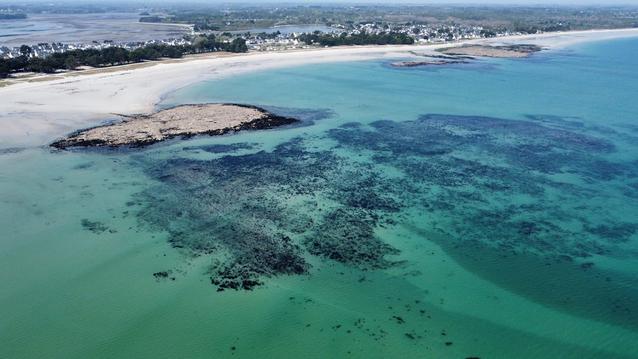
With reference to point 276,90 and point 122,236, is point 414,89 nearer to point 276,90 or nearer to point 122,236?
point 276,90

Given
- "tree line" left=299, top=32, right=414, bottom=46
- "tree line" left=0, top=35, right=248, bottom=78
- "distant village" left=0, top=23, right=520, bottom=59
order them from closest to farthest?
"tree line" left=0, top=35, right=248, bottom=78 < "distant village" left=0, top=23, right=520, bottom=59 < "tree line" left=299, top=32, right=414, bottom=46

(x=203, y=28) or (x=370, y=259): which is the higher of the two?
(x=203, y=28)

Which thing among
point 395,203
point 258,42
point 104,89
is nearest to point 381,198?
point 395,203

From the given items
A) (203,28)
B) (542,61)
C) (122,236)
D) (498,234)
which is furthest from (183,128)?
(203,28)

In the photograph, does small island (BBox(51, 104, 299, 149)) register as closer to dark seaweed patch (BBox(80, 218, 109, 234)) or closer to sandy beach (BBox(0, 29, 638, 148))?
sandy beach (BBox(0, 29, 638, 148))

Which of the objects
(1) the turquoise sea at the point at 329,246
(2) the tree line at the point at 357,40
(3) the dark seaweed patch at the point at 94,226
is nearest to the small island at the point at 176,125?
(1) the turquoise sea at the point at 329,246

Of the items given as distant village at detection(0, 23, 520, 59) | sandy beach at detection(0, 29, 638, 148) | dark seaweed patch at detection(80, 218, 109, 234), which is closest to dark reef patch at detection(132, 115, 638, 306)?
dark seaweed patch at detection(80, 218, 109, 234)

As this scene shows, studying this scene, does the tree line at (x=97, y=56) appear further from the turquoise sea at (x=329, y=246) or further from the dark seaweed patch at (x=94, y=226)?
the dark seaweed patch at (x=94, y=226)

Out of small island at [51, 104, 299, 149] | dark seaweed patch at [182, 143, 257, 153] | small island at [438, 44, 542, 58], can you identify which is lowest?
dark seaweed patch at [182, 143, 257, 153]
